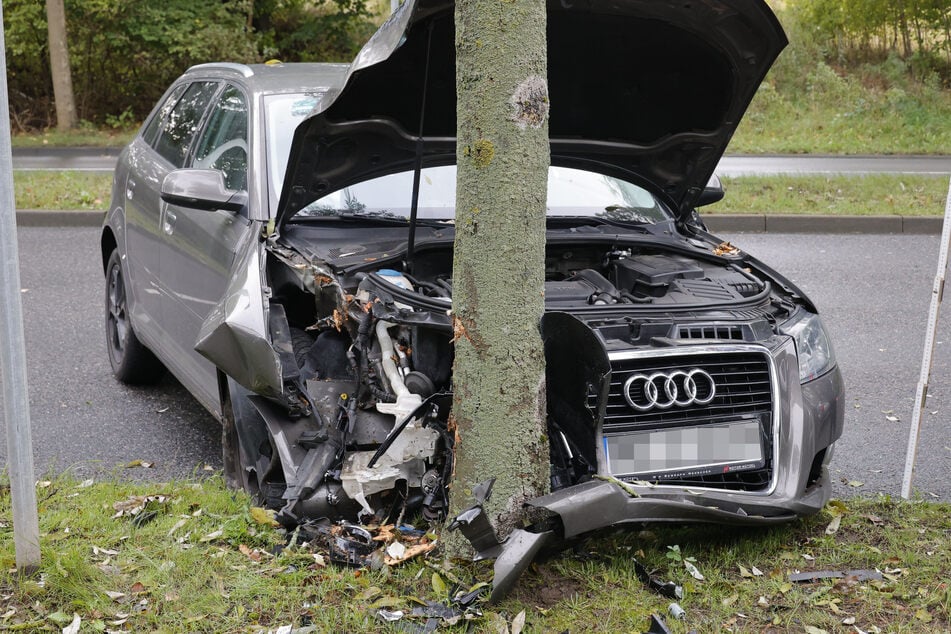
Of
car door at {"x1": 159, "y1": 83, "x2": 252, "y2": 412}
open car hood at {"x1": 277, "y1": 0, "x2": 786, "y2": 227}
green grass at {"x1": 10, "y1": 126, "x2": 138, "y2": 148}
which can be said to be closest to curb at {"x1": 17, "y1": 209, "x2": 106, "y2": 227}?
car door at {"x1": 159, "y1": 83, "x2": 252, "y2": 412}

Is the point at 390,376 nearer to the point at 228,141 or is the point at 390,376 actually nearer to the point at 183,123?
the point at 228,141

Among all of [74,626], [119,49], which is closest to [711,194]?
[74,626]

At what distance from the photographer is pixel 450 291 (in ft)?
12.8

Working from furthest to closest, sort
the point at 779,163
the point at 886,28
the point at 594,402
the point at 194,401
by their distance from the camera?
the point at 886,28 → the point at 779,163 → the point at 194,401 → the point at 594,402

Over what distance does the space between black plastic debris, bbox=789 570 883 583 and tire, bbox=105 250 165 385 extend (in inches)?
145

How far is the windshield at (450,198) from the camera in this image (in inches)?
173

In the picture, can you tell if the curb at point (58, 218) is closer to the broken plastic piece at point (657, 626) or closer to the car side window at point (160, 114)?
the car side window at point (160, 114)

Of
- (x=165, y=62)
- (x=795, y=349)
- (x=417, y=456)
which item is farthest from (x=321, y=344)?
(x=165, y=62)

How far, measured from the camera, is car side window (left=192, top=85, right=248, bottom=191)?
14.8 feet

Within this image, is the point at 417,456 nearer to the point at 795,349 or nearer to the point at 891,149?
the point at 795,349

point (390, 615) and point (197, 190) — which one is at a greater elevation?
point (197, 190)

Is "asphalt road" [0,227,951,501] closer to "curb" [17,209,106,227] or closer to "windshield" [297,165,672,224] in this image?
"curb" [17,209,106,227]

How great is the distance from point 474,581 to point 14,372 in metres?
1.56

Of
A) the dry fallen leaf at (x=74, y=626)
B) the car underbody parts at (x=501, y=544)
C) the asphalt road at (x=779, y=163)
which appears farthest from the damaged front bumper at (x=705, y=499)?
the asphalt road at (x=779, y=163)
